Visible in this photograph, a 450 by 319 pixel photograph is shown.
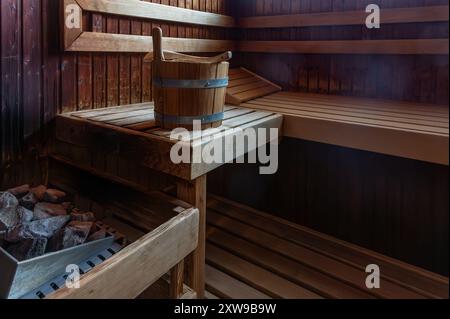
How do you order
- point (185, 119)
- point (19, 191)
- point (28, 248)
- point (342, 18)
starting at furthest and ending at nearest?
point (342, 18), point (19, 191), point (185, 119), point (28, 248)

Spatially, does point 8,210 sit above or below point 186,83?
below

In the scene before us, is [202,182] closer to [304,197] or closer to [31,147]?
[31,147]

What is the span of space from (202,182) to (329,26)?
1.38 metres

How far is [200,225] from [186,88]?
1.68ft

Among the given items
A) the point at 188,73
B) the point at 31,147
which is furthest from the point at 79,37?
the point at 188,73

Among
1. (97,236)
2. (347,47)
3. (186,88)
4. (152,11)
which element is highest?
(152,11)

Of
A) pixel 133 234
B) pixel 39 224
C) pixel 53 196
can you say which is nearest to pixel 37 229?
pixel 39 224

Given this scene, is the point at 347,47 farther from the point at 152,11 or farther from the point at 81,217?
the point at 81,217

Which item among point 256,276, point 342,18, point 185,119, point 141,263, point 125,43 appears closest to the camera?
point 141,263

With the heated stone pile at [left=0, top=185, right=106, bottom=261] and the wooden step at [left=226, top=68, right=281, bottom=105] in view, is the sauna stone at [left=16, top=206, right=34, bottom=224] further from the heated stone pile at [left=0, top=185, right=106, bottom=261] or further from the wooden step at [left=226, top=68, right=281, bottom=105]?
the wooden step at [left=226, top=68, right=281, bottom=105]

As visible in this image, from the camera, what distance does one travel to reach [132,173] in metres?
2.12

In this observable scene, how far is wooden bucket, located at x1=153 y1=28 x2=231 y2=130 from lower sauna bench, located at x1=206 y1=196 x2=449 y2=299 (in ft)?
2.26

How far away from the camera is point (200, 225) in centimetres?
141

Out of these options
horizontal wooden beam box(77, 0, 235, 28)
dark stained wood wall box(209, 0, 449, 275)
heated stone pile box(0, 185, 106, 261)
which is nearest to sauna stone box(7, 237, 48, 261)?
heated stone pile box(0, 185, 106, 261)
